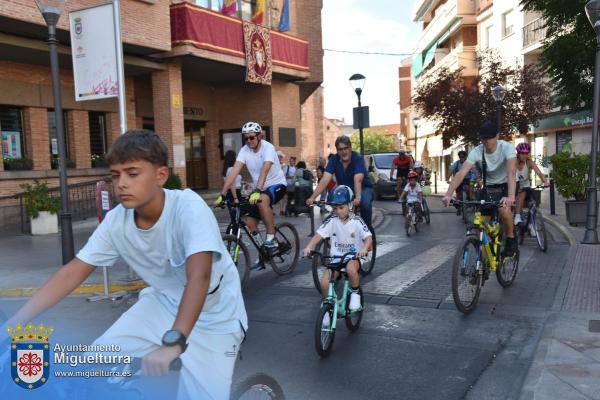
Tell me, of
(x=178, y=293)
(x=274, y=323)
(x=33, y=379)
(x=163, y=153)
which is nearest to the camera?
(x=33, y=379)

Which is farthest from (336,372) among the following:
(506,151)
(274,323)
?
(506,151)

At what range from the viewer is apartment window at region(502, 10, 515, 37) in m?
33.8

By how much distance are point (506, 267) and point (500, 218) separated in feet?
1.88

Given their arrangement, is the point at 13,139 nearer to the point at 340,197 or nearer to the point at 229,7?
the point at 229,7

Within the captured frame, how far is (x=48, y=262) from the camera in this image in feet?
30.3

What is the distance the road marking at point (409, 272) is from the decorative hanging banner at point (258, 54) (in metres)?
11.6

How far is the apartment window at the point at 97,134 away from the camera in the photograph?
18312mm

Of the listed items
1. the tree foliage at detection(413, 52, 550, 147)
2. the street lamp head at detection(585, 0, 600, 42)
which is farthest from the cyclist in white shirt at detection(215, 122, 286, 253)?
the tree foliage at detection(413, 52, 550, 147)

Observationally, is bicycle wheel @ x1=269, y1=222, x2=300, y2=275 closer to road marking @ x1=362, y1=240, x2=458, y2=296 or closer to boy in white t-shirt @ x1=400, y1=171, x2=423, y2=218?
road marking @ x1=362, y1=240, x2=458, y2=296

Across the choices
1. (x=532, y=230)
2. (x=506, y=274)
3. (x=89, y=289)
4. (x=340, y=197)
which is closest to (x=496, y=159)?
(x=506, y=274)

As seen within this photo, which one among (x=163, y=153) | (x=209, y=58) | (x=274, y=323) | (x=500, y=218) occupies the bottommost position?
(x=274, y=323)

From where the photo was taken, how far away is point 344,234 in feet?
17.4

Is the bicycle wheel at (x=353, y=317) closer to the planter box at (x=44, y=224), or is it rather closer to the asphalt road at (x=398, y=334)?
the asphalt road at (x=398, y=334)

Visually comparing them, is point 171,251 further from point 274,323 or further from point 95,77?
point 95,77
